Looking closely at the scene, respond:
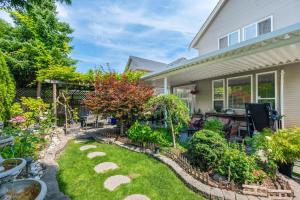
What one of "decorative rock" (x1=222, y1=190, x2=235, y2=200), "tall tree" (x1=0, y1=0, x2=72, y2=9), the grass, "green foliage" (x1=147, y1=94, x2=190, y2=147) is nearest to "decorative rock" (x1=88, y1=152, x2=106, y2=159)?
the grass

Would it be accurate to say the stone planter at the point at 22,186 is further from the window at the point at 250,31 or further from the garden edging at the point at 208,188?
the window at the point at 250,31

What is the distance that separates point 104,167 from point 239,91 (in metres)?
6.69

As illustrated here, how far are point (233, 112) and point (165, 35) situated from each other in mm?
10611

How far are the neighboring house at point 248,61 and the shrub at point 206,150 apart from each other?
2.41m

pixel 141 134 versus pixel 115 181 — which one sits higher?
pixel 141 134

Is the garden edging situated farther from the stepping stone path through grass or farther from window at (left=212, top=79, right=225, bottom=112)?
window at (left=212, top=79, right=225, bottom=112)

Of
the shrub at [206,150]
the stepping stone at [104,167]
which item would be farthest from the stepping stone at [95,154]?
the shrub at [206,150]

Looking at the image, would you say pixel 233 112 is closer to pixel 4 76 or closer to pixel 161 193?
pixel 161 193

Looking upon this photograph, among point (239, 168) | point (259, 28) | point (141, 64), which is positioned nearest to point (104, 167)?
point (239, 168)

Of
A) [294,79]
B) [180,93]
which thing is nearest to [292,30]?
[294,79]

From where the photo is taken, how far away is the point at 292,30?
3.20 meters

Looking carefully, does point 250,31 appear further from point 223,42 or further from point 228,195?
point 228,195

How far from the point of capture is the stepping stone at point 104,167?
3897 mm

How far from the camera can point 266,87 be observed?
265 inches
